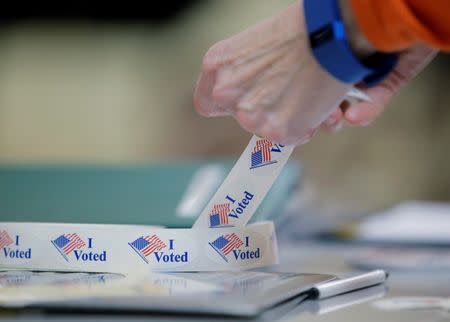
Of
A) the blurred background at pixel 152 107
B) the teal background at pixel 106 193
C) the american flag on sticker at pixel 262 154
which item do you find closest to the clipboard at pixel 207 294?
the american flag on sticker at pixel 262 154

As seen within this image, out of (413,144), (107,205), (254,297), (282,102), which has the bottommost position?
(254,297)

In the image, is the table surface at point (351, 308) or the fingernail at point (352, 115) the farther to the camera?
the fingernail at point (352, 115)

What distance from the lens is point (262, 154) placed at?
97 cm

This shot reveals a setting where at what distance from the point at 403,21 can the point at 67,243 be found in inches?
17.8

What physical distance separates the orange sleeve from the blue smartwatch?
20mm

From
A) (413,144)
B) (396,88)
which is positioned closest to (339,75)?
(396,88)

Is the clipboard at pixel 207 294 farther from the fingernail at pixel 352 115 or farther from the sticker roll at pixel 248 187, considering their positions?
the fingernail at pixel 352 115

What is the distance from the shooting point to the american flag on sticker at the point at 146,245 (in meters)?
0.94

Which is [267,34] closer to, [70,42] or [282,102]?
[282,102]

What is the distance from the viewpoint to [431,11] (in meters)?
0.75

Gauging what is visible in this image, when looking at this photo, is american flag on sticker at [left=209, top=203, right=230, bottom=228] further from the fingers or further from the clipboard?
the fingers

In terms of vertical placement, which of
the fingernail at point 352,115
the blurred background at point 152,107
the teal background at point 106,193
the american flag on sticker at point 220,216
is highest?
the blurred background at point 152,107

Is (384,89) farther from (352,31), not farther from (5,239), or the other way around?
(5,239)

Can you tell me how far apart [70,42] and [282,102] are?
240 centimetres
